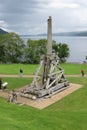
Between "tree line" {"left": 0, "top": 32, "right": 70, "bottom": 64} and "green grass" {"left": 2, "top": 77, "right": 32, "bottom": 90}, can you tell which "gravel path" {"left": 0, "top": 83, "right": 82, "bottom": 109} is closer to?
"green grass" {"left": 2, "top": 77, "right": 32, "bottom": 90}

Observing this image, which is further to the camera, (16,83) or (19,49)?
(19,49)

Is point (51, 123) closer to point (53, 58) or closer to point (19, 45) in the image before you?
point (53, 58)

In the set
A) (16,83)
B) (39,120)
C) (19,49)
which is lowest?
(39,120)

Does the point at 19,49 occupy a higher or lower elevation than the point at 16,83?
higher

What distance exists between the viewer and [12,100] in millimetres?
18125

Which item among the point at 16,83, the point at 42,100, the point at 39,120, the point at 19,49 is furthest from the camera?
the point at 19,49

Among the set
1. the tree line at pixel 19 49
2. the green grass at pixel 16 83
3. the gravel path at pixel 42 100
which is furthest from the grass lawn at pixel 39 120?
the tree line at pixel 19 49

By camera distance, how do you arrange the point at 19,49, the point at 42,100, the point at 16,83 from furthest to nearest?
the point at 19,49 → the point at 16,83 → the point at 42,100

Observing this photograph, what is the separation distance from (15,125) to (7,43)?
54098mm

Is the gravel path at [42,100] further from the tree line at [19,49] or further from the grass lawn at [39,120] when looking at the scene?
the tree line at [19,49]

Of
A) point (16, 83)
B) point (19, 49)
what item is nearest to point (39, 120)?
point (16, 83)

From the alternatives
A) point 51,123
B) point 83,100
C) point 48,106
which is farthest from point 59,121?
point 83,100

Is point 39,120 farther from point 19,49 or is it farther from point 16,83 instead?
point 19,49

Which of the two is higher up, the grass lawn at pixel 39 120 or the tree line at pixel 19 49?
the tree line at pixel 19 49
